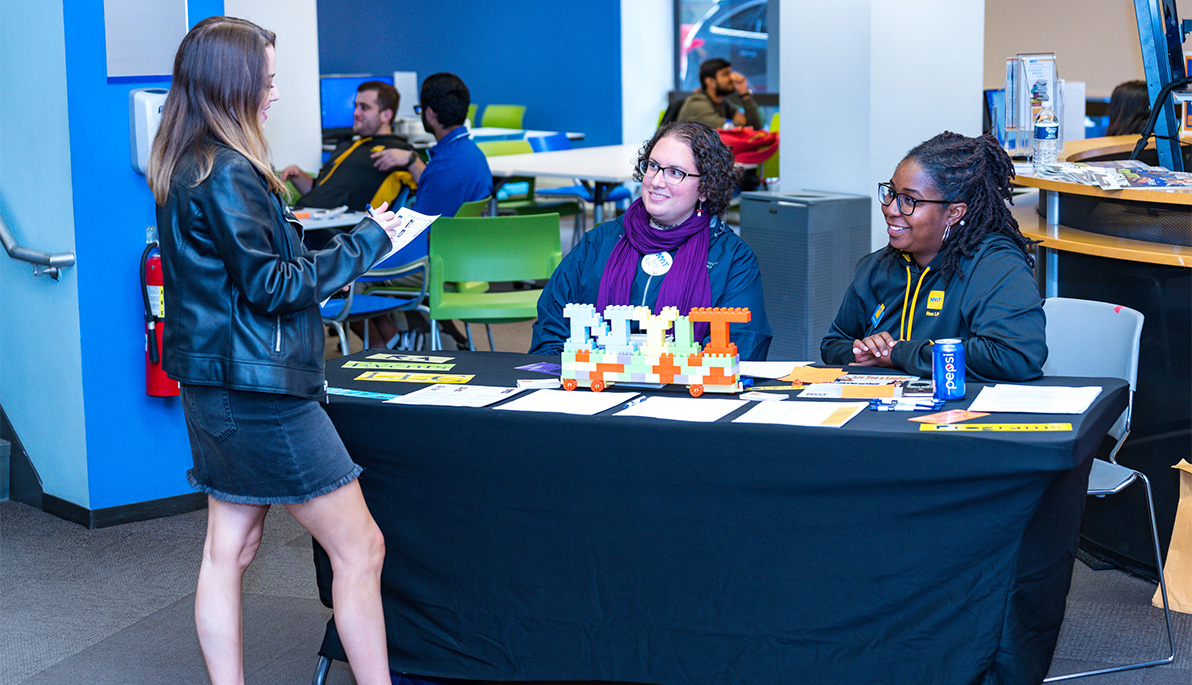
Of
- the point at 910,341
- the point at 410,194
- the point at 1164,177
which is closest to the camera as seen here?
the point at 910,341

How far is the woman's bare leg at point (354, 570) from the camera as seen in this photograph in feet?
7.06

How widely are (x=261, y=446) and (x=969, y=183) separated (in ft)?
5.30

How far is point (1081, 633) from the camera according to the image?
9.28 feet

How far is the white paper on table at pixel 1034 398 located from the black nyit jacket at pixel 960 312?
0.48ft

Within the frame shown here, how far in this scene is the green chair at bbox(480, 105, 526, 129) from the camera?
11852 mm

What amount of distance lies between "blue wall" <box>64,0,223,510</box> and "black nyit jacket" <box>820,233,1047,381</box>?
2.20m

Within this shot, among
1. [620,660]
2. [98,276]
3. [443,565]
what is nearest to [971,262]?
[620,660]

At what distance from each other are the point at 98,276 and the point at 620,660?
2.27 m

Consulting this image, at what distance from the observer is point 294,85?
6.31 metres

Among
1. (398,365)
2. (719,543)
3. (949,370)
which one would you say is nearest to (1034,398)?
(949,370)

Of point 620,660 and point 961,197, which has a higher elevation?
point 961,197

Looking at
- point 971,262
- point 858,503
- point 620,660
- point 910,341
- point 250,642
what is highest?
point 971,262

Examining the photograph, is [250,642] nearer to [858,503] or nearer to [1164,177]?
[858,503]

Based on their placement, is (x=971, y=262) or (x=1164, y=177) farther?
(x=1164, y=177)
